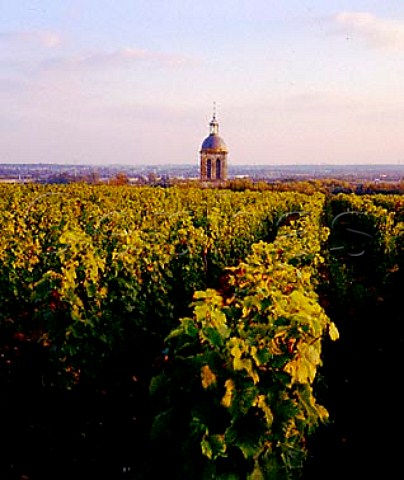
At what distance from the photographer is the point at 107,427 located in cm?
643

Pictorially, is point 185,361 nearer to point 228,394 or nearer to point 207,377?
point 207,377

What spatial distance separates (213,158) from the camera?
88375mm

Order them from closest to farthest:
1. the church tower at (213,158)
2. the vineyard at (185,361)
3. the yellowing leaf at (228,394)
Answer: the yellowing leaf at (228,394)
the vineyard at (185,361)
the church tower at (213,158)

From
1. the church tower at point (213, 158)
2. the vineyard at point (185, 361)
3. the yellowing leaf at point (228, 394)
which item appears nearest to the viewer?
the yellowing leaf at point (228, 394)

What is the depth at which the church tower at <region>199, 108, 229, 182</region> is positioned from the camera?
87.9 meters

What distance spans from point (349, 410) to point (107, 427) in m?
2.81

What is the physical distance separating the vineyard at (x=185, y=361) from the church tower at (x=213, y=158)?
250 ft

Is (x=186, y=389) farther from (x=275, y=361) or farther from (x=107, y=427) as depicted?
(x=107, y=427)

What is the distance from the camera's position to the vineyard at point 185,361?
11.5 ft

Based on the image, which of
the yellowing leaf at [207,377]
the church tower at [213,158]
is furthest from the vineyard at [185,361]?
the church tower at [213,158]

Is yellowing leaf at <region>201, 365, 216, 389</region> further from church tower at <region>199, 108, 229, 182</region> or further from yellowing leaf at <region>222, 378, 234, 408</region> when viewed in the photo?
church tower at <region>199, 108, 229, 182</region>

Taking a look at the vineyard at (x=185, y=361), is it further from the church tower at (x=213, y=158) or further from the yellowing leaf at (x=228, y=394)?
the church tower at (x=213, y=158)

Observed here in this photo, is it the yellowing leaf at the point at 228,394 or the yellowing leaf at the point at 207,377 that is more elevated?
the yellowing leaf at the point at 207,377

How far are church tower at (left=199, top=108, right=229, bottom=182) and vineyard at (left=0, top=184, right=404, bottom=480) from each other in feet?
250
